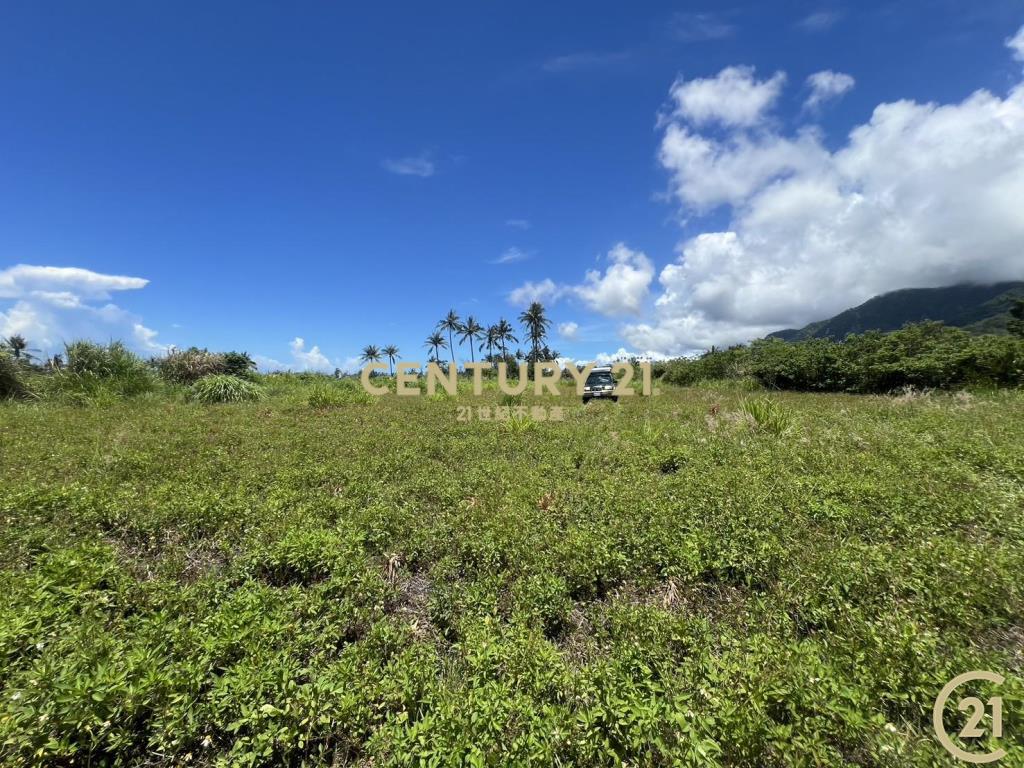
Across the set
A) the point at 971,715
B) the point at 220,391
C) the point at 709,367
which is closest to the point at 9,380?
the point at 220,391

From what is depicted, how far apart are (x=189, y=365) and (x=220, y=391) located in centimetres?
560

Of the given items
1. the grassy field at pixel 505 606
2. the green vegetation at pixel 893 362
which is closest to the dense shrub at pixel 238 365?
the grassy field at pixel 505 606

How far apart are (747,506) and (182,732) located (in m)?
5.38

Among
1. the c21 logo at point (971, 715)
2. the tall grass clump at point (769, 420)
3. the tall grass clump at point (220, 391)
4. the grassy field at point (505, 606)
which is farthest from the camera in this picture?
the tall grass clump at point (220, 391)

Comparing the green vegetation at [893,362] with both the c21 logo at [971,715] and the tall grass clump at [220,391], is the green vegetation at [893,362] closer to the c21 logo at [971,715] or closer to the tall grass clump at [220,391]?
the c21 logo at [971,715]

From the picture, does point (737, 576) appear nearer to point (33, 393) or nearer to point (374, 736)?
point (374, 736)

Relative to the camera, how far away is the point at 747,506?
4.89 meters

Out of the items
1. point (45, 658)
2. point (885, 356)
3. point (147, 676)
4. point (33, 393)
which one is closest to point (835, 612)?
point (147, 676)

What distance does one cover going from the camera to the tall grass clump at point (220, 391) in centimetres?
1570

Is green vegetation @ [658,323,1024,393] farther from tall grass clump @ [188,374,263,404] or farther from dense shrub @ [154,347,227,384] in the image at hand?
dense shrub @ [154,347,227,384]

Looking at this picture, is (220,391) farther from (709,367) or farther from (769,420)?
(709,367)

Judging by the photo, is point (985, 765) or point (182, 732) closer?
point (985, 765)

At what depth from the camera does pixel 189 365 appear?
1962 cm

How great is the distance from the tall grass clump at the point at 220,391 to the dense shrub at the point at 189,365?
3.10m
